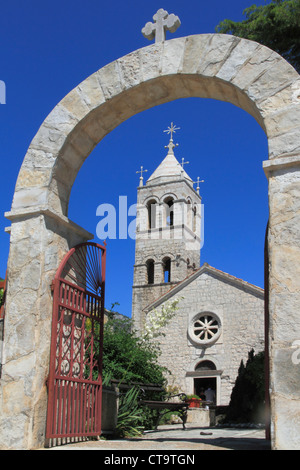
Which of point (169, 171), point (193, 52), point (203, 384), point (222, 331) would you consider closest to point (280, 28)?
point (193, 52)

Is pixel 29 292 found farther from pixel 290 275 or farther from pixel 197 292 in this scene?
pixel 197 292

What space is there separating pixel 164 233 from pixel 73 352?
33.7 meters

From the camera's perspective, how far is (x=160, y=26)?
575cm

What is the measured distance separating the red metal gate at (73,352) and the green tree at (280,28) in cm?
493

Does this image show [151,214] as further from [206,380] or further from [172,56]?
[172,56]

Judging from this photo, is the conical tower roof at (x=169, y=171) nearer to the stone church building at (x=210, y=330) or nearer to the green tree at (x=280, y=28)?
the stone church building at (x=210, y=330)

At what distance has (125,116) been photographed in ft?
19.5

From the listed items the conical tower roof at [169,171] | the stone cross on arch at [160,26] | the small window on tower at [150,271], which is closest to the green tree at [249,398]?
the stone cross on arch at [160,26]

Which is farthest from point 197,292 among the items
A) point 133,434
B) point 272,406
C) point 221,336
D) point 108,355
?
point 272,406

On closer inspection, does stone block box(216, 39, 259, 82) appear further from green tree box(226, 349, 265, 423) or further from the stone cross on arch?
green tree box(226, 349, 265, 423)

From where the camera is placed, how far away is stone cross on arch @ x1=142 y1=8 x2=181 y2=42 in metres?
5.71

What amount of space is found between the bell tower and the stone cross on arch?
3001cm

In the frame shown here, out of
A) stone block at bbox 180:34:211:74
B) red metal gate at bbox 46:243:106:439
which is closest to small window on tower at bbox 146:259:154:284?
red metal gate at bbox 46:243:106:439
